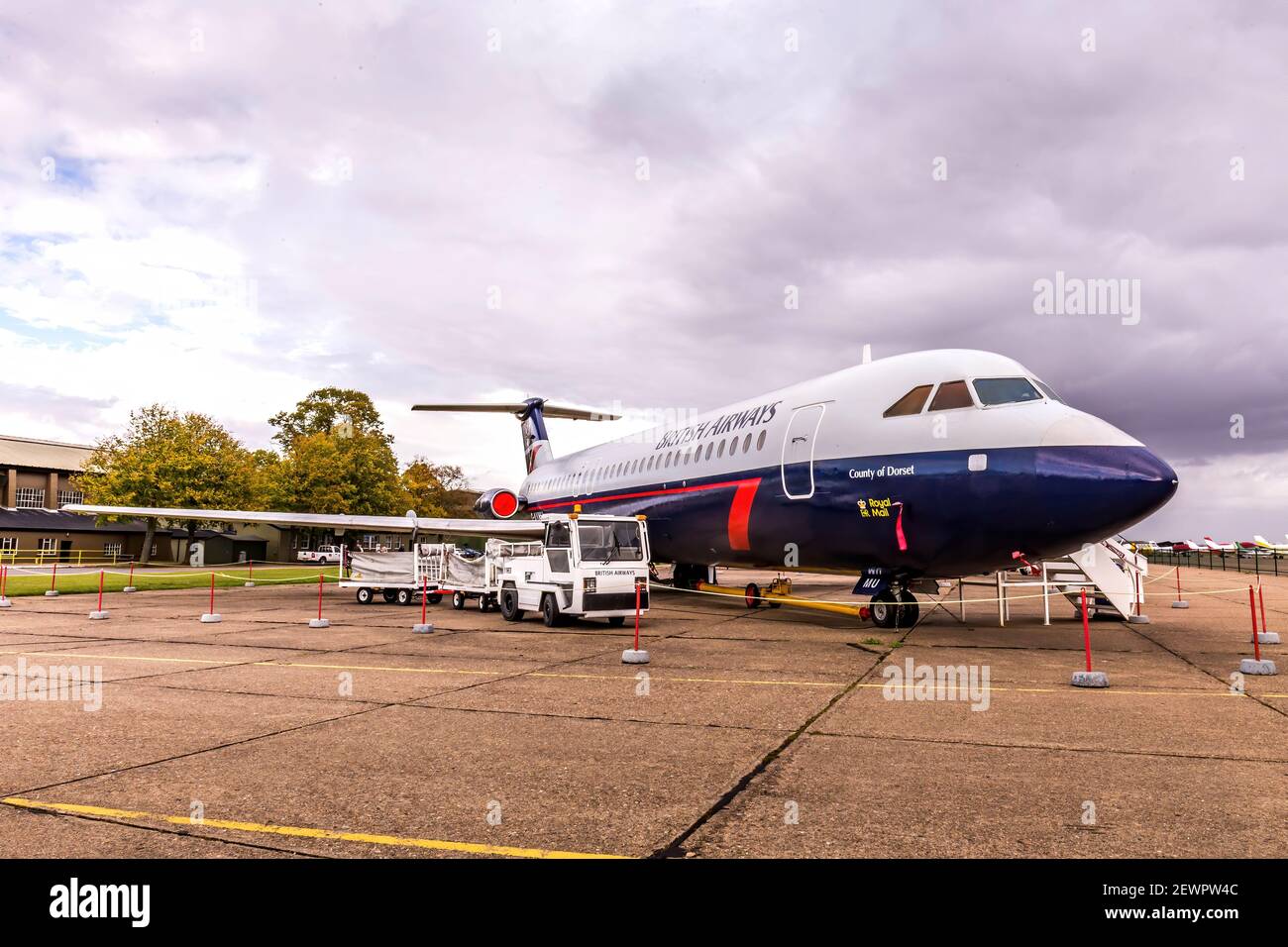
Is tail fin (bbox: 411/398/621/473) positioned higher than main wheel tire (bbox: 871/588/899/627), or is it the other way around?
tail fin (bbox: 411/398/621/473)

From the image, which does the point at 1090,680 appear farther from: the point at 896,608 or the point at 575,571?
the point at 575,571

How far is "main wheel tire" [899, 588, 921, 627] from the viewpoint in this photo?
13953 mm

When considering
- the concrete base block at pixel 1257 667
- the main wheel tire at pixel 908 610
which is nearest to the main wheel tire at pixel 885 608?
the main wheel tire at pixel 908 610

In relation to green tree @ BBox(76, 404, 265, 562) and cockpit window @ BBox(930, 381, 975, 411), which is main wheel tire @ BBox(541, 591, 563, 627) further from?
green tree @ BBox(76, 404, 265, 562)

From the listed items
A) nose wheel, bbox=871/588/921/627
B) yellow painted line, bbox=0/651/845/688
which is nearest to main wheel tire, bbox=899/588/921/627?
nose wheel, bbox=871/588/921/627

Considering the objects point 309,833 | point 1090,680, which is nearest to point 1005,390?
point 1090,680

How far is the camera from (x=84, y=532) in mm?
60969

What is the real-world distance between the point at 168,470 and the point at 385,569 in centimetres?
4103

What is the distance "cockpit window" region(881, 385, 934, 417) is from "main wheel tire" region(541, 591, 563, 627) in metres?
6.84

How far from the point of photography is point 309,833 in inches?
164

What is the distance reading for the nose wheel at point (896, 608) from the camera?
13.9 metres

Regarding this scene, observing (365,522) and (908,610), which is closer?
(908,610)
